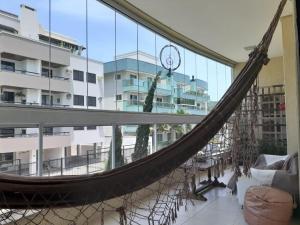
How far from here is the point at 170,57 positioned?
5488 mm

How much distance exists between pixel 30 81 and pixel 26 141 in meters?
0.70

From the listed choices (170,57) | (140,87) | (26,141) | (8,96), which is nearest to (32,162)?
(26,141)

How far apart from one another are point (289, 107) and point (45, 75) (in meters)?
3.58

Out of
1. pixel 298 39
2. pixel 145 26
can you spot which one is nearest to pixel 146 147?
pixel 145 26

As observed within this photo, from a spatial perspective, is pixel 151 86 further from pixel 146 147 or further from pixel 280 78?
pixel 280 78

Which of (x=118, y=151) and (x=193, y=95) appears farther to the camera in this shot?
(x=193, y=95)

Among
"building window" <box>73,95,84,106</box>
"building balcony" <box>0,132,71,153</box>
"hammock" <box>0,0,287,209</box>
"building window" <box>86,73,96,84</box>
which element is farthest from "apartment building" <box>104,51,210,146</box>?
"hammock" <box>0,0,287,209</box>

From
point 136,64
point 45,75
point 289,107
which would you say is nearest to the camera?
point 45,75

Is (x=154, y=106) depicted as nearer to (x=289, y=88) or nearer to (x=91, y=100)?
(x=91, y=100)

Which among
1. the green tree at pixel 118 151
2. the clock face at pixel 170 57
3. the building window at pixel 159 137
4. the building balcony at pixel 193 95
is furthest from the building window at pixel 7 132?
the building balcony at pixel 193 95

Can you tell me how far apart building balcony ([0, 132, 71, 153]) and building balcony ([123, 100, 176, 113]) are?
4.13ft

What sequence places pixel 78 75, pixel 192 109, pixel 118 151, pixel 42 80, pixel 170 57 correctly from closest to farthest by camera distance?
1. pixel 42 80
2. pixel 78 75
3. pixel 118 151
4. pixel 170 57
5. pixel 192 109

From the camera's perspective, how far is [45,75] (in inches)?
129

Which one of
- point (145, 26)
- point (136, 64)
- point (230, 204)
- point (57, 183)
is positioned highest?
point (145, 26)
